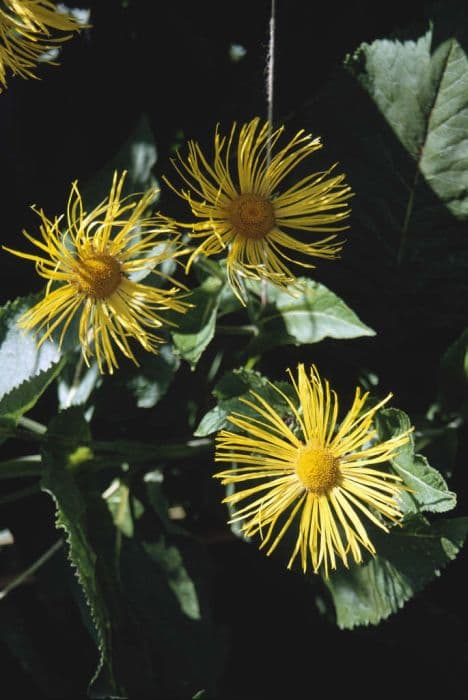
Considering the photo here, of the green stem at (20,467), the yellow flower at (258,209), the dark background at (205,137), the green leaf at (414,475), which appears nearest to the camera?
the green leaf at (414,475)

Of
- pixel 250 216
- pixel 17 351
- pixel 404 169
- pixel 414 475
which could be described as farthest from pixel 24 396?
pixel 404 169

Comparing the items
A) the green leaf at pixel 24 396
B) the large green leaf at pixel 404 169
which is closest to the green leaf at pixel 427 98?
the large green leaf at pixel 404 169

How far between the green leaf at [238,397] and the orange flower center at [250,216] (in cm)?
16

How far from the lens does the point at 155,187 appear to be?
38.3 inches

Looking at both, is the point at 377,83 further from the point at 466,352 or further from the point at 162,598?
the point at 162,598

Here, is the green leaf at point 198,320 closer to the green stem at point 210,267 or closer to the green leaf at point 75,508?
the green stem at point 210,267

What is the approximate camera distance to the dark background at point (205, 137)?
3.70 feet

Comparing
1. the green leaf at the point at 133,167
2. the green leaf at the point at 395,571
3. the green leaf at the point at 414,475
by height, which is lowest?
the green leaf at the point at 395,571

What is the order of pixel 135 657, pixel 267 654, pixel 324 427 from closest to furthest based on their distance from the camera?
pixel 324 427
pixel 135 657
pixel 267 654

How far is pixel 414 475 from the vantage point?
2.57 ft

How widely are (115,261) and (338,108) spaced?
1.29 ft

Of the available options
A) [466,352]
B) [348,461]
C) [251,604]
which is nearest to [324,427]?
[348,461]

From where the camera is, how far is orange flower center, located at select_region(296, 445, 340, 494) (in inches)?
32.4

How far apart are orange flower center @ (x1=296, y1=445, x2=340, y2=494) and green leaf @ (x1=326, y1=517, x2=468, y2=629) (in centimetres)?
11
